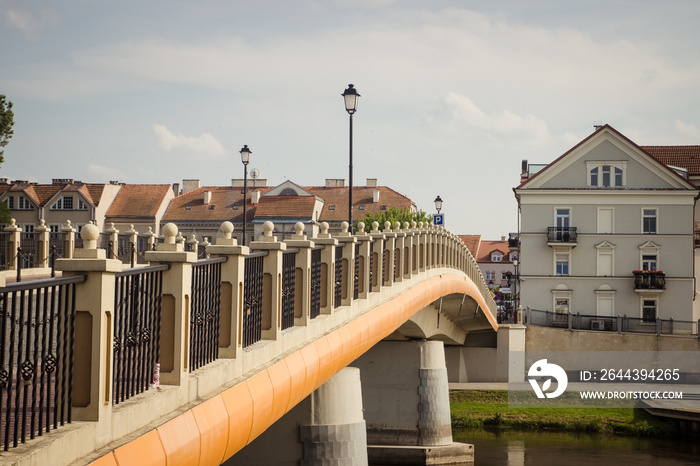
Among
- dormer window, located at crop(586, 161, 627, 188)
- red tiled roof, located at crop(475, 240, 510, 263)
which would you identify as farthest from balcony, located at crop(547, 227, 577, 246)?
red tiled roof, located at crop(475, 240, 510, 263)

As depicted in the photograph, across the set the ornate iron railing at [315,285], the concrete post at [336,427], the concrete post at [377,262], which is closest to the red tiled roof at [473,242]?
the concrete post at [377,262]

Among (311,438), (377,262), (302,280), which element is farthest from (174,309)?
(377,262)

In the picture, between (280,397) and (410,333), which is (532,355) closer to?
(410,333)

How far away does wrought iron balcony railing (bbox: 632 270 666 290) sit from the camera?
4694cm

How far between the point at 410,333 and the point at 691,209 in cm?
2615

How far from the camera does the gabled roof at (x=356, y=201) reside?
3063 inches

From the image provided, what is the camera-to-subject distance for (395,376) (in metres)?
27.8

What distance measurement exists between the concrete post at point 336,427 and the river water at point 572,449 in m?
13.3

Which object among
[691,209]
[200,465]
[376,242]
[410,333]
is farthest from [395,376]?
[691,209]

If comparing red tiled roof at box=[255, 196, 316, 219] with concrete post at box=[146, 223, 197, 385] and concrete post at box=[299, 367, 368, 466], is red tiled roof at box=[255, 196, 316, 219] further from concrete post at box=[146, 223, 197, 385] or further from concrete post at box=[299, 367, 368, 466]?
concrete post at box=[146, 223, 197, 385]

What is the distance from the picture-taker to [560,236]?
4816 centimetres

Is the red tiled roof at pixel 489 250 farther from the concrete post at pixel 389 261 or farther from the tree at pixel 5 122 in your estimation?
the concrete post at pixel 389 261

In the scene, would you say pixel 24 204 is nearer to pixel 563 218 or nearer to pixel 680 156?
pixel 563 218

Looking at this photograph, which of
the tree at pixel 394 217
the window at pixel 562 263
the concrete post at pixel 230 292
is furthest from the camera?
the tree at pixel 394 217
